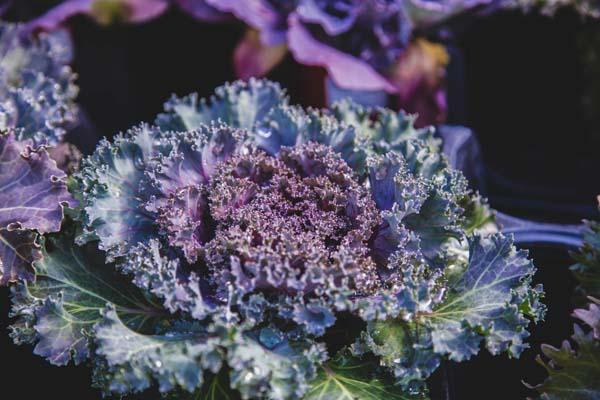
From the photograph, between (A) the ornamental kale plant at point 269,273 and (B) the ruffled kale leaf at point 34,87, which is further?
(B) the ruffled kale leaf at point 34,87

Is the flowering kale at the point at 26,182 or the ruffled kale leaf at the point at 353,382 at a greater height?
the flowering kale at the point at 26,182

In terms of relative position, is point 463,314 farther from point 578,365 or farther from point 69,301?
point 69,301

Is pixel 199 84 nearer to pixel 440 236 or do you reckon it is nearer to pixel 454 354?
Answer: pixel 440 236

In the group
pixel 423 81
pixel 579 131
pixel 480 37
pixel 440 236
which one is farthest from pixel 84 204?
pixel 579 131

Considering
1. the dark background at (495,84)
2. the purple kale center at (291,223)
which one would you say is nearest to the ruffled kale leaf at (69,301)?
the purple kale center at (291,223)

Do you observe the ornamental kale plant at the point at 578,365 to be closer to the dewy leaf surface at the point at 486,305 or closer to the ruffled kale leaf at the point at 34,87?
the dewy leaf surface at the point at 486,305

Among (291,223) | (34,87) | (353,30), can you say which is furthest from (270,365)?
(353,30)

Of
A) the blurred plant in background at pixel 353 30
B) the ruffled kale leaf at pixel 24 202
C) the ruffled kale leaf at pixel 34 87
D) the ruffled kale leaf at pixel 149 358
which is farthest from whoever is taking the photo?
the blurred plant in background at pixel 353 30

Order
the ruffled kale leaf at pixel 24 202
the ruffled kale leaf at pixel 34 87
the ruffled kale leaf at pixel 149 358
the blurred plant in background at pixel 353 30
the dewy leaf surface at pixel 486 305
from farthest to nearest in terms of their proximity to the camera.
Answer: the blurred plant in background at pixel 353 30 < the ruffled kale leaf at pixel 34 87 < the ruffled kale leaf at pixel 24 202 < the dewy leaf surface at pixel 486 305 < the ruffled kale leaf at pixel 149 358
